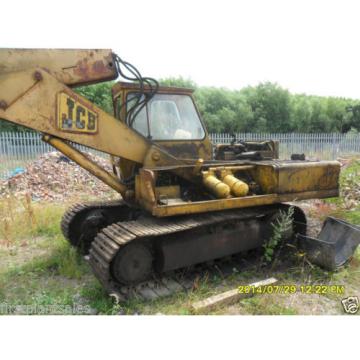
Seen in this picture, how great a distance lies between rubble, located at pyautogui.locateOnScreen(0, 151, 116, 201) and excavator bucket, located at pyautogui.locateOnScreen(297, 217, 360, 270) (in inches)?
197

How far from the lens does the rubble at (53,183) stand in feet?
27.1

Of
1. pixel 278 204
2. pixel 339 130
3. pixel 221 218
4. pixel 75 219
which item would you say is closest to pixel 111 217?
pixel 75 219

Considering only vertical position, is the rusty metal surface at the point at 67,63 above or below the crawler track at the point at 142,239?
above

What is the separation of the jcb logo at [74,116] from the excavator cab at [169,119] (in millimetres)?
460

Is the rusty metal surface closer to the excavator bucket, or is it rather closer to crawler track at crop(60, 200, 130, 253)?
crawler track at crop(60, 200, 130, 253)

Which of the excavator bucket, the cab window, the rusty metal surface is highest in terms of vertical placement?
the rusty metal surface

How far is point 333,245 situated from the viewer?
146 inches

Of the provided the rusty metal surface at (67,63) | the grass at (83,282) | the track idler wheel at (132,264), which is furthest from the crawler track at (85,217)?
the rusty metal surface at (67,63)

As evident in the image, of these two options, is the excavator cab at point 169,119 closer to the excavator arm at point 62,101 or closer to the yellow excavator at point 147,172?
the yellow excavator at point 147,172

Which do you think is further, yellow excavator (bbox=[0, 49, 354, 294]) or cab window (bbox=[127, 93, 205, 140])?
cab window (bbox=[127, 93, 205, 140])

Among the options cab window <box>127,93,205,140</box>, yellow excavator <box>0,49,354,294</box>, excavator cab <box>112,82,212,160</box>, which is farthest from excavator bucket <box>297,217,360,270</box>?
cab window <box>127,93,205,140</box>

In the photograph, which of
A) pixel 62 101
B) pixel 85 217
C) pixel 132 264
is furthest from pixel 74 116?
pixel 85 217

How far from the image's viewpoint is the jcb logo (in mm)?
3195

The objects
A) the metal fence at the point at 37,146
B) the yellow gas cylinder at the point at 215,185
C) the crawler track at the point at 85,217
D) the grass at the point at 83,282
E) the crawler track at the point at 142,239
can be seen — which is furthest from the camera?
the metal fence at the point at 37,146
